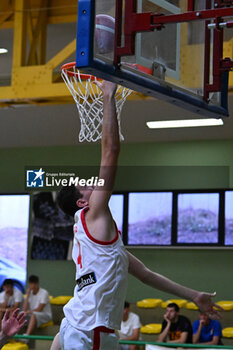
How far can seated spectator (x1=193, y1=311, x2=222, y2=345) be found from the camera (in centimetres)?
951

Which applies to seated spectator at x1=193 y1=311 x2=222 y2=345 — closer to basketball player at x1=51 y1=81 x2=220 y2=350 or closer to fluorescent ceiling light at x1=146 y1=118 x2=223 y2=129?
fluorescent ceiling light at x1=146 y1=118 x2=223 y2=129

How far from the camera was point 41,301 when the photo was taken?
11648mm

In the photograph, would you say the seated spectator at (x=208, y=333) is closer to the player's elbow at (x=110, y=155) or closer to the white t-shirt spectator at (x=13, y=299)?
the white t-shirt spectator at (x=13, y=299)

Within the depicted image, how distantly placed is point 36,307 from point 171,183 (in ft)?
11.7

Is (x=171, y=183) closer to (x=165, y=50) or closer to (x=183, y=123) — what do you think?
(x=183, y=123)

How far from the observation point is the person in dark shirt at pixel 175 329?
9.35 meters

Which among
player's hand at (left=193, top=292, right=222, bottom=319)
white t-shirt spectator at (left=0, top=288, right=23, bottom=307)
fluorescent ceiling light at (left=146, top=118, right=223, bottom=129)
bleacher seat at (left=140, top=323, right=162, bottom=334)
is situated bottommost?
bleacher seat at (left=140, top=323, right=162, bottom=334)

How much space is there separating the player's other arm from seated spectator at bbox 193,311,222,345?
5.52 meters

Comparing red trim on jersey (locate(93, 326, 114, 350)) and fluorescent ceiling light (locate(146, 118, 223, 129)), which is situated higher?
fluorescent ceiling light (locate(146, 118, 223, 129))

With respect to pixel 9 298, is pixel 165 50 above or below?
above

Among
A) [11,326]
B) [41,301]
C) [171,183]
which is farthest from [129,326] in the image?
[11,326]

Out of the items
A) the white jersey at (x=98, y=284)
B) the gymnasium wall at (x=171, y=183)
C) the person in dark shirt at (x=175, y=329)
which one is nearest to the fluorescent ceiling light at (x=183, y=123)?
the gymnasium wall at (x=171, y=183)

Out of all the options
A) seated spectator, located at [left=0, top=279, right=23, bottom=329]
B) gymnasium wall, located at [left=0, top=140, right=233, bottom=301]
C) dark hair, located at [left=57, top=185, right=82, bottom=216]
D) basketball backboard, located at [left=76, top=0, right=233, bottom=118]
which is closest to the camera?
basketball backboard, located at [left=76, top=0, right=233, bottom=118]

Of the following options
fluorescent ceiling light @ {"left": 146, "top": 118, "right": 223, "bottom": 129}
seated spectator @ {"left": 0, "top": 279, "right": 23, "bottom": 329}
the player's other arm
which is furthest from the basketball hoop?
seated spectator @ {"left": 0, "top": 279, "right": 23, "bottom": 329}
